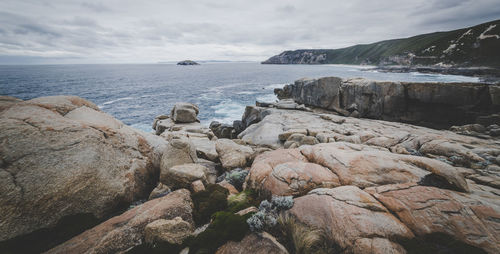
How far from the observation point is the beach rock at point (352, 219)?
14.3 feet

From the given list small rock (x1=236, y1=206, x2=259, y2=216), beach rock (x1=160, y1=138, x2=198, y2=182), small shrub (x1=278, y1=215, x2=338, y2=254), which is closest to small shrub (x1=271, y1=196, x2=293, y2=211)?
small shrub (x1=278, y1=215, x2=338, y2=254)

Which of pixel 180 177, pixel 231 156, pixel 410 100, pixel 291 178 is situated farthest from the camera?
pixel 410 100

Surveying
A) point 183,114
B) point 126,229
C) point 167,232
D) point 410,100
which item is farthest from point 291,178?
point 410,100

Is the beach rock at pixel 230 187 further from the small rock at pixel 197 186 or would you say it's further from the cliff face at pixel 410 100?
the cliff face at pixel 410 100

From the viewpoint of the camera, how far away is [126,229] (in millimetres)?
5082

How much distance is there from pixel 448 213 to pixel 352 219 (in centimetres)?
251

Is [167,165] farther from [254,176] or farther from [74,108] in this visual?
[74,108]

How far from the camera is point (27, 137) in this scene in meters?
6.02

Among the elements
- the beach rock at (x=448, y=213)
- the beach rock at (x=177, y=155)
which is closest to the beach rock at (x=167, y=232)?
the beach rock at (x=177, y=155)

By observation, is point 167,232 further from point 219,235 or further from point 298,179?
point 298,179

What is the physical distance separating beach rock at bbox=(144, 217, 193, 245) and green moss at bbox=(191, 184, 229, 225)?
0.90 meters

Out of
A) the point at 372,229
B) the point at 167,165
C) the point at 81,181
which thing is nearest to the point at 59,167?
the point at 81,181

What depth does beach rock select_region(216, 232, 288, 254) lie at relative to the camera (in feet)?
14.8

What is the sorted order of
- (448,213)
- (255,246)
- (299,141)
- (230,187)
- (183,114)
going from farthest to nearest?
(183,114)
(299,141)
(230,187)
(448,213)
(255,246)
